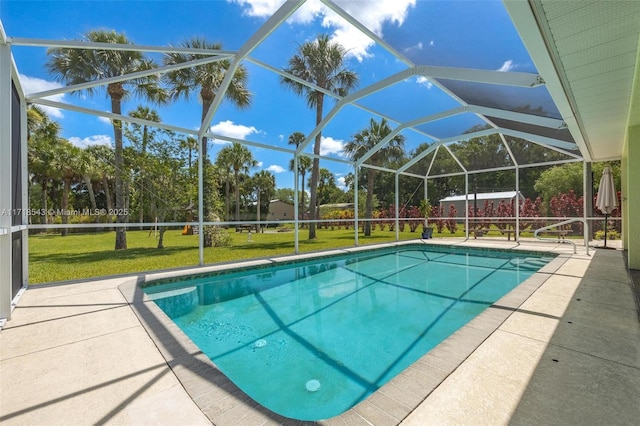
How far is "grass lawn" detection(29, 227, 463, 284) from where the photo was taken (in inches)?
274

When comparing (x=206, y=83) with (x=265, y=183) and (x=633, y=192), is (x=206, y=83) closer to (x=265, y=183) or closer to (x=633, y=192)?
(x=633, y=192)

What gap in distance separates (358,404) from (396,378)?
392 mm

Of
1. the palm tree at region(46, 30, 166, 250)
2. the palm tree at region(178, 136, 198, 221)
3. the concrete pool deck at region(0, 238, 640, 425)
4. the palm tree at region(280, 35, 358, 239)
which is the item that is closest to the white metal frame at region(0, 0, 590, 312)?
the concrete pool deck at region(0, 238, 640, 425)

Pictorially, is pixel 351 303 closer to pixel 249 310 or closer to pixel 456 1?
pixel 249 310

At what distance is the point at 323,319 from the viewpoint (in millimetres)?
3949

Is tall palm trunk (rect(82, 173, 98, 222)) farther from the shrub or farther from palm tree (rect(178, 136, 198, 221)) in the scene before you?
the shrub

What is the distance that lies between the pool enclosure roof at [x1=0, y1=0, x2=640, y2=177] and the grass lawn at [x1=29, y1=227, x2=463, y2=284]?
11.6 ft

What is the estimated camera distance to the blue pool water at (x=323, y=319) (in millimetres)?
2516

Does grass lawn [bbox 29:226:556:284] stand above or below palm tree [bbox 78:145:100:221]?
below

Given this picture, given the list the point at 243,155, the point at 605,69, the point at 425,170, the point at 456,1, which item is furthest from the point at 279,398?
the point at 243,155

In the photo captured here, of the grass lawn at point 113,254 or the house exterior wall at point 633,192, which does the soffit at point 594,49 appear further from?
the grass lawn at point 113,254

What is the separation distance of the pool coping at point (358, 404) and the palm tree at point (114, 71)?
31.3ft

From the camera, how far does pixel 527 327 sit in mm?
2850

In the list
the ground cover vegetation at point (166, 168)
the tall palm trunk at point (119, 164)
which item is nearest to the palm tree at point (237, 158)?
the ground cover vegetation at point (166, 168)
